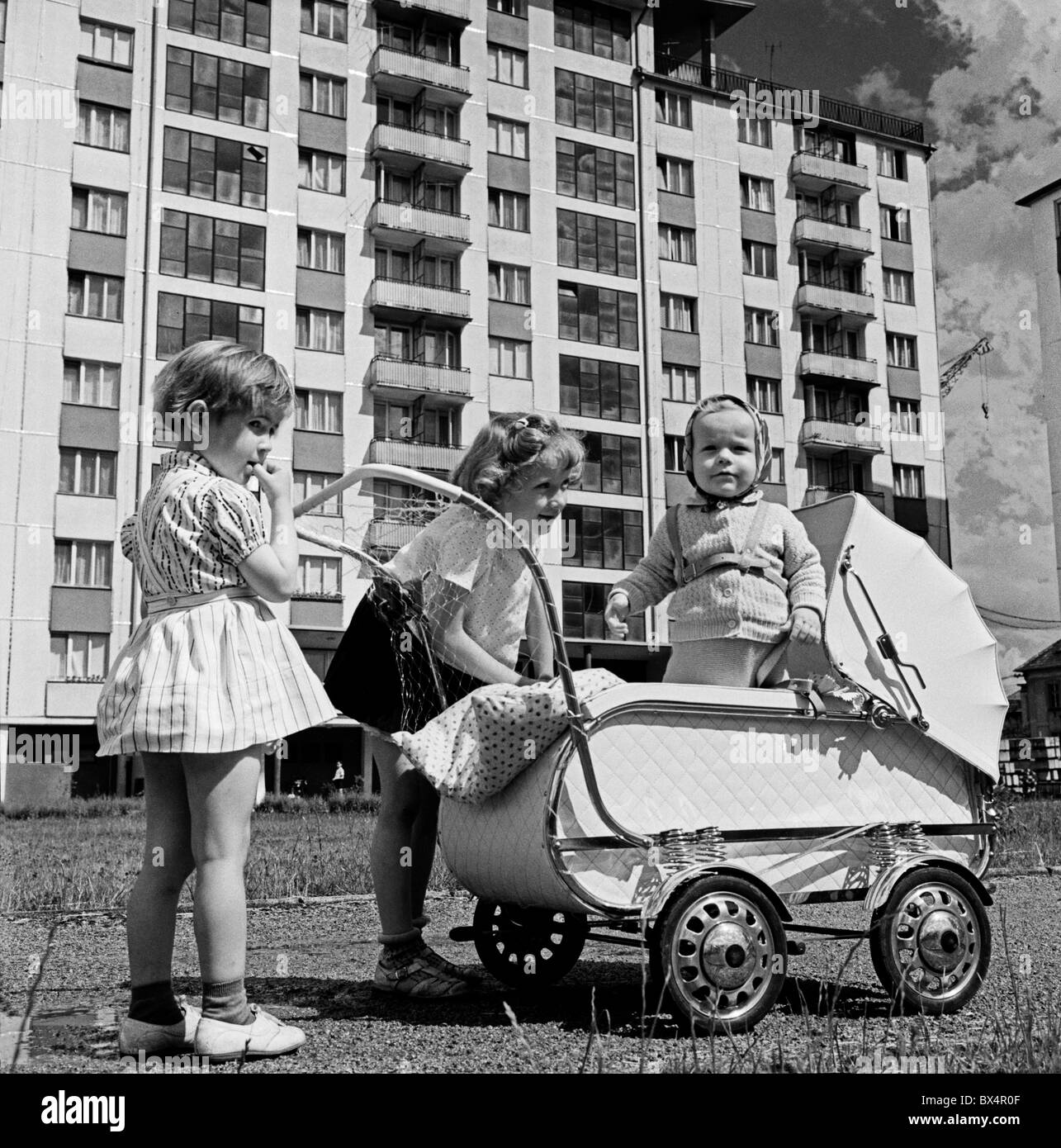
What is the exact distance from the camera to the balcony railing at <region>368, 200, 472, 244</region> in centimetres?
3500

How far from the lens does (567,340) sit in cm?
3672

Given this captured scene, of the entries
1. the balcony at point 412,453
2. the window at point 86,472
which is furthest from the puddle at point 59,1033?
the balcony at point 412,453

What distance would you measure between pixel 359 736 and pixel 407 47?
2013 centimetres

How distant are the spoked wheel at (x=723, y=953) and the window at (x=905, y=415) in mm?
41371

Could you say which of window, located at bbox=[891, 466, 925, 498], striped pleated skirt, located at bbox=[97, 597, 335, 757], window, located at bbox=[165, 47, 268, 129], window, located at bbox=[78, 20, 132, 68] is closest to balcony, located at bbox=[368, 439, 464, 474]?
window, located at bbox=[165, 47, 268, 129]

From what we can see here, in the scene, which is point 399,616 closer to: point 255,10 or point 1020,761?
point 1020,761

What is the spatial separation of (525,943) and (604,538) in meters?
31.8

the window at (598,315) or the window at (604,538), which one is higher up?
the window at (598,315)

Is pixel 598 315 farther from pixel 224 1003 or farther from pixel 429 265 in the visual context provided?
pixel 224 1003

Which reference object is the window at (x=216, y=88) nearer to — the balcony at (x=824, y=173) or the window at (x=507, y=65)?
the window at (x=507, y=65)

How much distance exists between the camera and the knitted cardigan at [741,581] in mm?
3875

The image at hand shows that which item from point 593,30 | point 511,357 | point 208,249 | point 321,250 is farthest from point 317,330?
point 593,30

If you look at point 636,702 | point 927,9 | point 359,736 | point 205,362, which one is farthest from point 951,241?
point 359,736

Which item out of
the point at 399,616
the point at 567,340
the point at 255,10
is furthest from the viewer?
the point at 567,340
